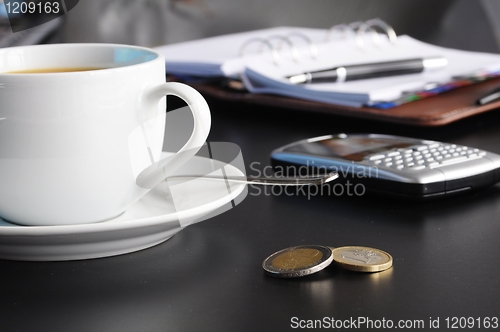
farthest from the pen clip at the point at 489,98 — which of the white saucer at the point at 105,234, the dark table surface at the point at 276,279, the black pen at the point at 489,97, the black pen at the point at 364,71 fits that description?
the white saucer at the point at 105,234

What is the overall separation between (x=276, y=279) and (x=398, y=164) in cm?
20

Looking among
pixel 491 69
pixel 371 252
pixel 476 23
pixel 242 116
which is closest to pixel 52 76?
pixel 371 252

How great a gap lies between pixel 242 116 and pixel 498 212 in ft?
1.54

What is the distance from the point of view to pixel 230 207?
→ 541 mm

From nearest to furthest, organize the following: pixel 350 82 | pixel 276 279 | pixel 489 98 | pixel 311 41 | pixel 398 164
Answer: pixel 276 279, pixel 398 164, pixel 489 98, pixel 350 82, pixel 311 41

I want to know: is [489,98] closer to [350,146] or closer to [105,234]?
[350,146]

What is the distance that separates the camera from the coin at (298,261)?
0.42 meters

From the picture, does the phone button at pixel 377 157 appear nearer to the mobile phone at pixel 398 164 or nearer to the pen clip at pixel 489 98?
the mobile phone at pixel 398 164

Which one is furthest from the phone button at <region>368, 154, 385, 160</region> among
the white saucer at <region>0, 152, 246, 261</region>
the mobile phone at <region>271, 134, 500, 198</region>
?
the white saucer at <region>0, 152, 246, 261</region>

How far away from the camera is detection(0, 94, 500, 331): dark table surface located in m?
→ 0.38

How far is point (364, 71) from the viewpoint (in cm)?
98

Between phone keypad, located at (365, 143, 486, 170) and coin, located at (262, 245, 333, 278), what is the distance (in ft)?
0.49

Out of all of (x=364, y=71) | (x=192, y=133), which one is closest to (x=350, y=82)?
(x=364, y=71)

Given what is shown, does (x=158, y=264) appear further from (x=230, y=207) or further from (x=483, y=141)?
(x=483, y=141)
